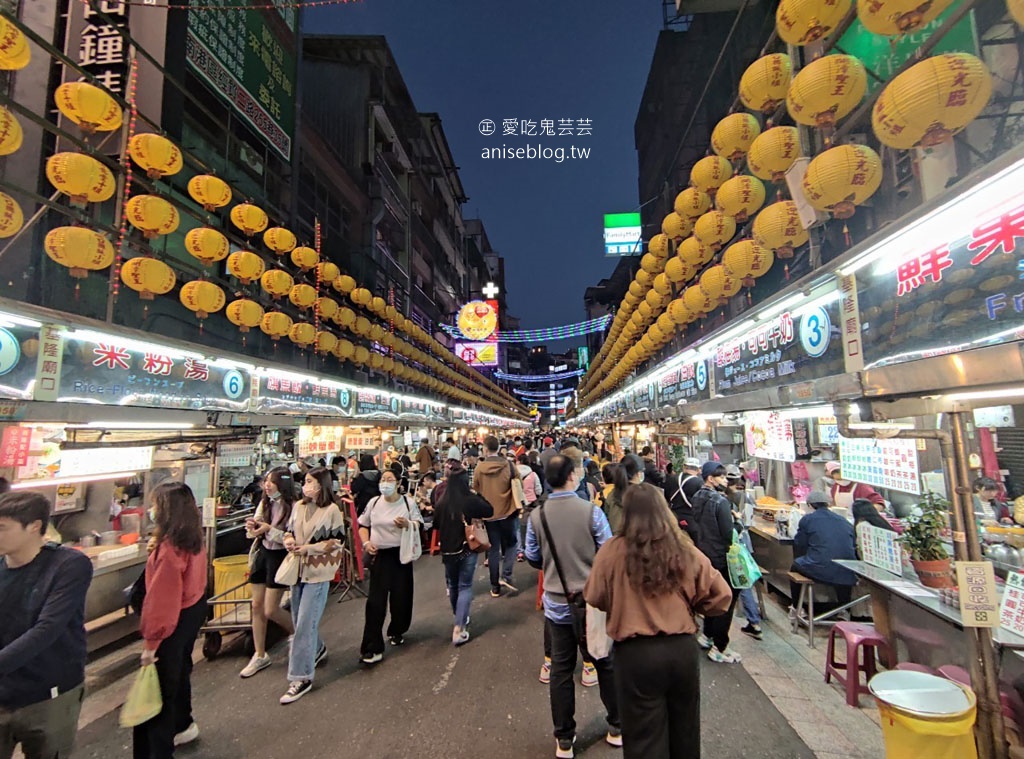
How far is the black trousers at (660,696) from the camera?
2.70 m

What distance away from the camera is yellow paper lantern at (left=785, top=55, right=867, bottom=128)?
405cm

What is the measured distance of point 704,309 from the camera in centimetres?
838

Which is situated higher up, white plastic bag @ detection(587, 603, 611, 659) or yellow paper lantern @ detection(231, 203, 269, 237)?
yellow paper lantern @ detection(231, 203, 269, 237)

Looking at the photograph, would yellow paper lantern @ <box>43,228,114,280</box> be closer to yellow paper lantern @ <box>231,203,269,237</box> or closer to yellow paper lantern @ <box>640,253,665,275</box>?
yellow paper lantern @ <box>231,203,269,237</box>

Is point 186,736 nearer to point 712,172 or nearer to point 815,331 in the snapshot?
point 815,331

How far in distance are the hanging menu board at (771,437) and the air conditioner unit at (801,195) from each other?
401 centimetres

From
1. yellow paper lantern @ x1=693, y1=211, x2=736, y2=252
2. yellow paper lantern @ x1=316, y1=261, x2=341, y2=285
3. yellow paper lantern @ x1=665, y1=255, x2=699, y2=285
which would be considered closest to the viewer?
yellow paper lantern @ x1=693, y1=211, x2=736, y2=252

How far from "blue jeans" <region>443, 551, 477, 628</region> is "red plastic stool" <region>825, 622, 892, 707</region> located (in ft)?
13.2

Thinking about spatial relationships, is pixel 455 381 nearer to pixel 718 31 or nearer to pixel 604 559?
pixel 718 31

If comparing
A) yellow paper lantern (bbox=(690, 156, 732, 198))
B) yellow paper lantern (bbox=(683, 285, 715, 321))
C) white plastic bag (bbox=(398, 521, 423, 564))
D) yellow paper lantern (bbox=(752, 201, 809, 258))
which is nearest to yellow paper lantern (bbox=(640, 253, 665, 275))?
yellow paper lantern (bbox=(683, 285, 715, 321))

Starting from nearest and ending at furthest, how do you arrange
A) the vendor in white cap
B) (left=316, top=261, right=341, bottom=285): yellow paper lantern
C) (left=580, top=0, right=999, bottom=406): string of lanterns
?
1. (left=580, top=0, right=999, bottom=406): string of lanterns
2. the vendor in white cap
3. (left=316, top=261, right=341, bottom=285): yellow paper lantern

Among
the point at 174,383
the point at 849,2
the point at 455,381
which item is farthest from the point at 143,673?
the point at 455,381

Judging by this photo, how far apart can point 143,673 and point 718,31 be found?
67.7 feet

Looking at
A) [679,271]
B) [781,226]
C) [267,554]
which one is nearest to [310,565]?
[267,554]
